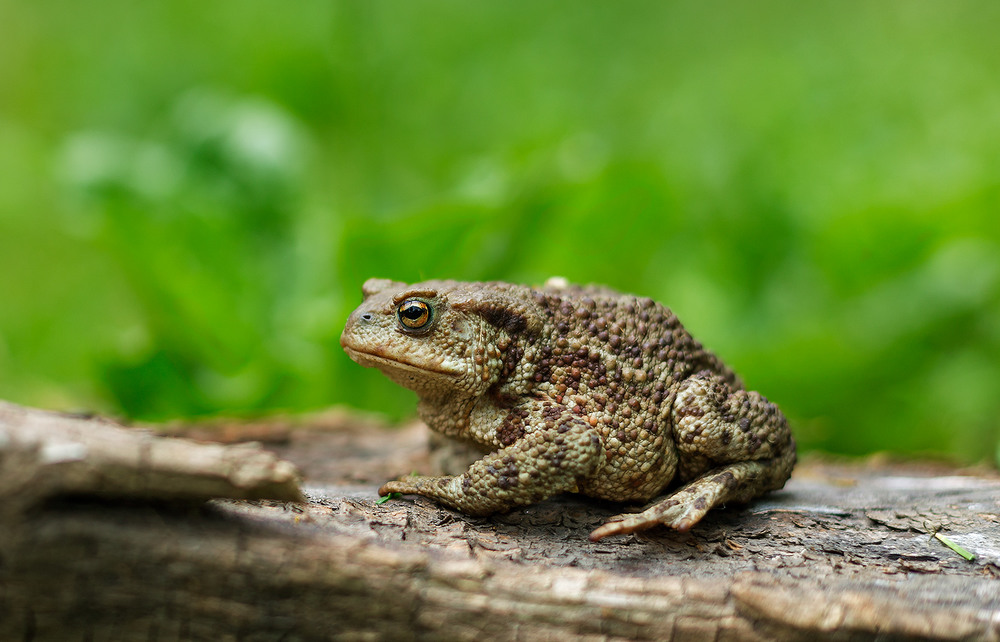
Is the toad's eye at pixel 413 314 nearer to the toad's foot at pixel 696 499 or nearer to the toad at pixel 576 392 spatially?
the toad at pixel 576 392

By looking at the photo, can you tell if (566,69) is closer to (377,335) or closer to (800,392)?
(800,392)

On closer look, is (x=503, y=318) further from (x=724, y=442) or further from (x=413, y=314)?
(x=724, y=442)


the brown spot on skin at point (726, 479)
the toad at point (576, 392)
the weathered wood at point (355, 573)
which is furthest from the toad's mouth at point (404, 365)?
the brown spot on skin at point (726, 479)

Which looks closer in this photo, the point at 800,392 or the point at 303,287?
the point at 800,392

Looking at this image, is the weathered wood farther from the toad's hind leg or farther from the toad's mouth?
the toad's mouth

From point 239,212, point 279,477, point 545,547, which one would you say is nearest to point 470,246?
point 239,212
